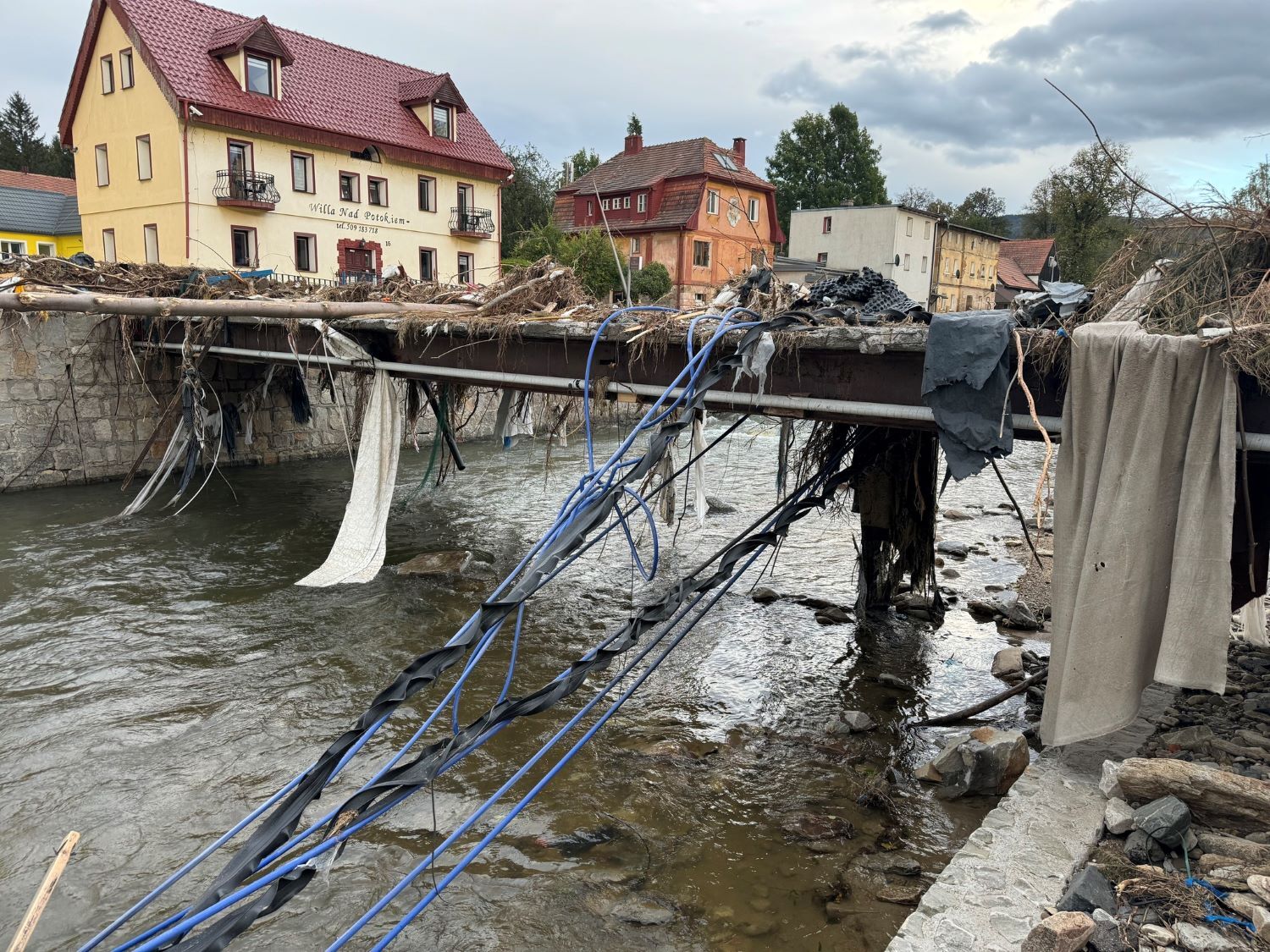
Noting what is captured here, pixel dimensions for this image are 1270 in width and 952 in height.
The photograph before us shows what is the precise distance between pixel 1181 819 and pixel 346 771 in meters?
5.08

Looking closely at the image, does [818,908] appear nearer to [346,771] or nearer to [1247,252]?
[346,771]

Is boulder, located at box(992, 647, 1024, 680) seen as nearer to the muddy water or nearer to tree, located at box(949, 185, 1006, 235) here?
the muddy water

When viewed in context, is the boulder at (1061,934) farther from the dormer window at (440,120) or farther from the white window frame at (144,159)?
the dormer window at (440,120)

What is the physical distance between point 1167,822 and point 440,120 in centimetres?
3346

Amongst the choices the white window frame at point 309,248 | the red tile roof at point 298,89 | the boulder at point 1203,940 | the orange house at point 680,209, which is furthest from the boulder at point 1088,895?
the orange house at point 680,209

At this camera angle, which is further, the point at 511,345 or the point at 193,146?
Answer: the point at 193,146

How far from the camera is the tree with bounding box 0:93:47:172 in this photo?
55094 millimetres

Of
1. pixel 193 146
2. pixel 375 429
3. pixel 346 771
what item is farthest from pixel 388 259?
pixel 346 771

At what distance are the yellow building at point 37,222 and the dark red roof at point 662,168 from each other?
2236 centimetres

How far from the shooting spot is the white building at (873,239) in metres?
46.3

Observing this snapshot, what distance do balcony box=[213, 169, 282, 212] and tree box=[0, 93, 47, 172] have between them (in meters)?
35.2

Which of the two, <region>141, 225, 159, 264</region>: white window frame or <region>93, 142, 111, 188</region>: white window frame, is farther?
<region>93, 142, 111, 188</region>: white window frame

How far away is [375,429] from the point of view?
32.8ft

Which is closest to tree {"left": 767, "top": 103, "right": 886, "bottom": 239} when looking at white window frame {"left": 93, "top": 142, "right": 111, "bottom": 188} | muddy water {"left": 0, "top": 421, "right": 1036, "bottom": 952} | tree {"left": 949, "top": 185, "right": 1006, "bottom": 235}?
tree {"left": 949, "top": 185, "right": 1006, "bottom": 235}
